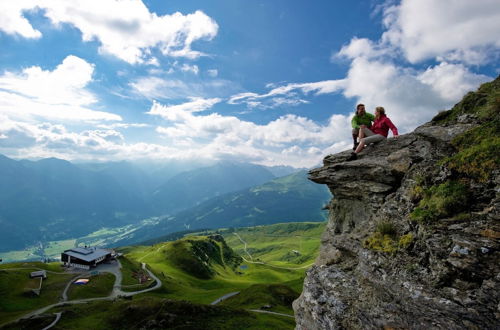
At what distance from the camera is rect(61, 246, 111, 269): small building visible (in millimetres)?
119012

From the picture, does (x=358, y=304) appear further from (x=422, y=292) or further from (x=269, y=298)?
(x=269, y=298)

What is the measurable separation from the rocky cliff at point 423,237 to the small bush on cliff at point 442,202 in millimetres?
56

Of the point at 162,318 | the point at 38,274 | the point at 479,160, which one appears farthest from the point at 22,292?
the point at 479,160

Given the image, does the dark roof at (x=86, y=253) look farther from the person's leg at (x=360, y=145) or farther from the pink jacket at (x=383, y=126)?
the pink jacket at (x=383, y=126)

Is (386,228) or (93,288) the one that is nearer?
(386,228)

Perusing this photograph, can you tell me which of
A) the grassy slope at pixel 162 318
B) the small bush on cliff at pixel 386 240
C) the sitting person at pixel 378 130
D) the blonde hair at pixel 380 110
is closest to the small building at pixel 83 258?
the grassy slope at pixel 162 318

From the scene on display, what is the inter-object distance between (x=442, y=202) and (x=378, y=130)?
1063 cm

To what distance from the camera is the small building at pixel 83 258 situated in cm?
11901

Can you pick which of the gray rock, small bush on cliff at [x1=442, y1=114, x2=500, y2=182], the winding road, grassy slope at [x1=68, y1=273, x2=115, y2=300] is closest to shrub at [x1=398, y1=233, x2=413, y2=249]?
the gray rock

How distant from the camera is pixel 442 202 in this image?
1444 centimetres

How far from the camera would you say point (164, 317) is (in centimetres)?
5228

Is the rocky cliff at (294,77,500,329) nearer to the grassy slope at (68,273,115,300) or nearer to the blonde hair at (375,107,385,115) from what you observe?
the blonde hair at (375,107,385,115)

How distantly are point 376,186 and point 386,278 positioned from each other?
857cm

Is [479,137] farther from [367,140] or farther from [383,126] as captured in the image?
[367,140]
